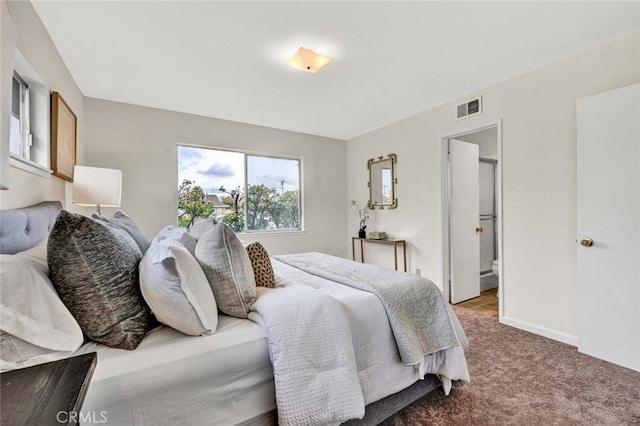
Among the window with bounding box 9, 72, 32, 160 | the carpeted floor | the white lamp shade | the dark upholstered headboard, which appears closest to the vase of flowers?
the carpeted floor

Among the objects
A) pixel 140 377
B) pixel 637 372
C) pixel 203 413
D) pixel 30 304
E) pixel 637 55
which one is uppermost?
pixel 637 55

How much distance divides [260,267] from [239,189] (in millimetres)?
2730

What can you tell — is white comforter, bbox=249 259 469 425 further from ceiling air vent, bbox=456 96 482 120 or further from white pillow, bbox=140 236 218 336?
ceiling air vent, bbox=456 96 482 120

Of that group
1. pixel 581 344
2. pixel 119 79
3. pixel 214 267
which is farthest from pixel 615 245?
pixel 119 79

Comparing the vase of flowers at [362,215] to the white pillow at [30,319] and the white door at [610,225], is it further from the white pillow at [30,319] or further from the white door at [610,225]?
the white pillow at [30,319]

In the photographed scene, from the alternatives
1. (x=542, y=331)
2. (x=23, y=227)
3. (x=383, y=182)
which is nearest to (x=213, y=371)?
(x=23, y=227)

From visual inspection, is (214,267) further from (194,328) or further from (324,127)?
(324,127)

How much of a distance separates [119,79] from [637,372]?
486 centimetres

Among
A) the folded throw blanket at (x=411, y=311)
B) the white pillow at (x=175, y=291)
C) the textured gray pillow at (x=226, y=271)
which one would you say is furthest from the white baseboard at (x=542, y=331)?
the white pillow at (x=175, y=291)

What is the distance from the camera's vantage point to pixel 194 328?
1129 mm

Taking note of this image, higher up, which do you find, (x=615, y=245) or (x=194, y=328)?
(x=615, y=245)

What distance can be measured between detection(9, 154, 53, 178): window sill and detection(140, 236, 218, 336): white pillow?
1008 mm

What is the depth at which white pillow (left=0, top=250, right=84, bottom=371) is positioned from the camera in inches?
31.6

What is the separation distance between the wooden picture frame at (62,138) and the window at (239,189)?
120 centimetres
